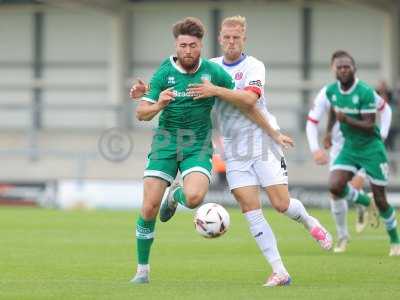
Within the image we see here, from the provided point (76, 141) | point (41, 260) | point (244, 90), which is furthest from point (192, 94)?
point (76, 141)

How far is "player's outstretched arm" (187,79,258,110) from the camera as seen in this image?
1007 centimetres

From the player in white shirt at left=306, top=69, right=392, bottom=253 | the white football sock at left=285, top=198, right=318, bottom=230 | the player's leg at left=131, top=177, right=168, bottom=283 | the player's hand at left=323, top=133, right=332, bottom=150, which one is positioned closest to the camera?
the player's leg at left=131, top=177, right=168, bottom=283

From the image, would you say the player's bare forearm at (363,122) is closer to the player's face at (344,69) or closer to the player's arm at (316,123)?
the player's arm at (316,123)

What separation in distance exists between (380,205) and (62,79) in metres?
24.3

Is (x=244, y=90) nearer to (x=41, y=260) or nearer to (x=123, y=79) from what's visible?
(x=41, y=260)

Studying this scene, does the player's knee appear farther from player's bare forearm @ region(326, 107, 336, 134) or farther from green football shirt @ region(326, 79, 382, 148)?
player's bare forearm @ region(326, 107, 336, 134)

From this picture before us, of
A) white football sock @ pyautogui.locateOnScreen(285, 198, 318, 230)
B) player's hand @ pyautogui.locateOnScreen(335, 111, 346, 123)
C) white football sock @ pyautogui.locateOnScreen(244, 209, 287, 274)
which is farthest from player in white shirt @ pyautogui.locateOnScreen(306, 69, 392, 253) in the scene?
white football sock @ pyautogui.locateOnScreen(244, 209, 287, 274)

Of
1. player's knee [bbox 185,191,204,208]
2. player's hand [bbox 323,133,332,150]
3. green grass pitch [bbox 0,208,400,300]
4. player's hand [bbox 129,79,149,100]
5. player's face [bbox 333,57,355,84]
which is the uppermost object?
player's face [bbox 333,57,355,84]

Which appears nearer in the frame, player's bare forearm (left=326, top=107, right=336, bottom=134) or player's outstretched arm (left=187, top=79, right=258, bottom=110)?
player's outstretched arm (left=187, top=79, right=258, bottom=110)

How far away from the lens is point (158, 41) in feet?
120

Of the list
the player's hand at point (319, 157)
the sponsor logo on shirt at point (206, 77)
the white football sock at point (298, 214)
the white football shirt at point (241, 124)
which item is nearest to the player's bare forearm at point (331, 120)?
the player's hand at point (319, 157)

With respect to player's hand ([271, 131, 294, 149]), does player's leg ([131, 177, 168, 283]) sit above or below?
below

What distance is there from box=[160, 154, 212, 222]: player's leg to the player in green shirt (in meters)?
4.25

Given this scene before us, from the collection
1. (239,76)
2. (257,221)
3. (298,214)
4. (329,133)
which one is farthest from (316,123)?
(257,221)
